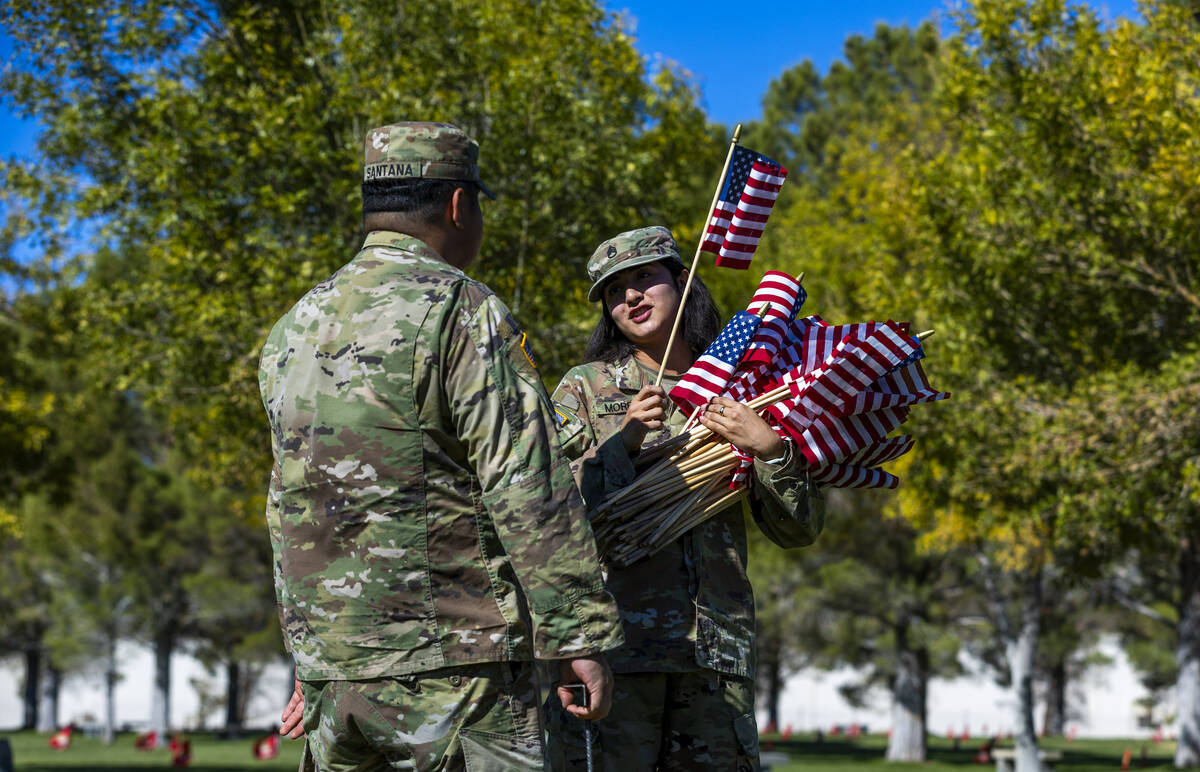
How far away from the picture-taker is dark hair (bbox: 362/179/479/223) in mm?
3328

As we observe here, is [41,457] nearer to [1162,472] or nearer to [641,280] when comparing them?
[1162,472]

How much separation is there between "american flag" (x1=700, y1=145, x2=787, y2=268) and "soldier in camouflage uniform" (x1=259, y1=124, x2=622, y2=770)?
1.65 meters

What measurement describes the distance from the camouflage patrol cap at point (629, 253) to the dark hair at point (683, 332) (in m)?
0.07

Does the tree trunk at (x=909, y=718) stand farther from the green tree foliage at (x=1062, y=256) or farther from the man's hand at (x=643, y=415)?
the man's hand at (x=643, y=415)

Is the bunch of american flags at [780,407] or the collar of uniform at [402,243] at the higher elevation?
the collar of uniform at [402,243]

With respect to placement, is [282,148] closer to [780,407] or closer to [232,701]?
[780,407]

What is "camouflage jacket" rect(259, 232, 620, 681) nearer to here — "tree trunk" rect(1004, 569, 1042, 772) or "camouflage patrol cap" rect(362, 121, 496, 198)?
"camouflage patrol cap" rect(362, 121, 496, 198)

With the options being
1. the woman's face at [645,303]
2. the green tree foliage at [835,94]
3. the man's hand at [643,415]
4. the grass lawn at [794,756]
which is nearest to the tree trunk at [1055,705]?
the grass lawn at [794,756]

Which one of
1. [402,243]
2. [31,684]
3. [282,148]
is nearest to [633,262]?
[402,243]

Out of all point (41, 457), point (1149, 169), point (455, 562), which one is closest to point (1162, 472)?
point (1149, 169)

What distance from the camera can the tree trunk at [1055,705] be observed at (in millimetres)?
47812

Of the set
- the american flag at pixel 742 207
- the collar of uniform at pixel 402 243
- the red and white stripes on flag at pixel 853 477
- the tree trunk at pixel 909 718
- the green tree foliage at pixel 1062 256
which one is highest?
the green tree foliage at pixel 1062 256

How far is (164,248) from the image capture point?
1564 cm

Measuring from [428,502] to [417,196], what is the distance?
0.78 meters
